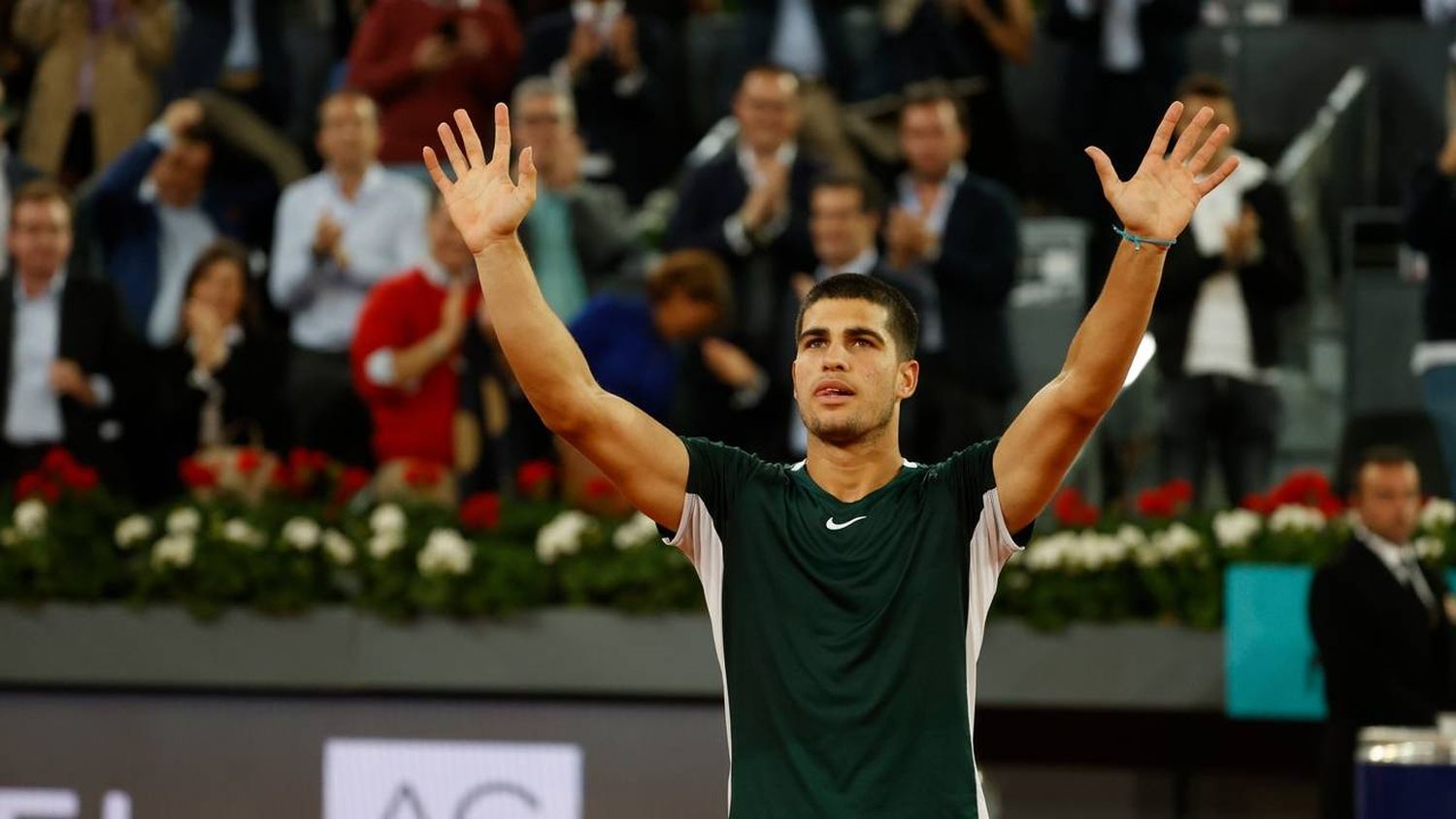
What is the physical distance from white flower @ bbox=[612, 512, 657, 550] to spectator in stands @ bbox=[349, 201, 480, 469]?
1.04 meters

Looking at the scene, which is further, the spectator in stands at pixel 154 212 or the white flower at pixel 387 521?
the spectator in stands at pixel 154 212

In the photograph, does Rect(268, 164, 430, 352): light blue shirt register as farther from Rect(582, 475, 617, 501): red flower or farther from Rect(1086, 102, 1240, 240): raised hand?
Rect(1086, 102, 1240, 240): raised hand

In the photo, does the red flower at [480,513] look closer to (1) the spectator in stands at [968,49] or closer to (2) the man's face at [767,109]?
(2) the man's face at [767,109]

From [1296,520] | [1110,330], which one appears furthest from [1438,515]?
[1110,330]

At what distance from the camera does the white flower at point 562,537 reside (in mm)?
8344

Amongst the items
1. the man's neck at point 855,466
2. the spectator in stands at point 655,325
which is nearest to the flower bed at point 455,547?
the spectator in stands at point 655,325

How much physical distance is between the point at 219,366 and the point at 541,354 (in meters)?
5.02

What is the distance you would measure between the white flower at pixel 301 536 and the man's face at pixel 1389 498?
3819mm

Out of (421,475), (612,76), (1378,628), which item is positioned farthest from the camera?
(612,76)

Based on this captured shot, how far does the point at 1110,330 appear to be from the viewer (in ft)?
14.1

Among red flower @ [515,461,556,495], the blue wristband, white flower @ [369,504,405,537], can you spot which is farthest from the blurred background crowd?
the blue wristband

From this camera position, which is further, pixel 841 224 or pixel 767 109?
pixel 767 109

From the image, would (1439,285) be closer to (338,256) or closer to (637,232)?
(637,232)

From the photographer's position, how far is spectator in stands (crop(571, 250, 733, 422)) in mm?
8703
